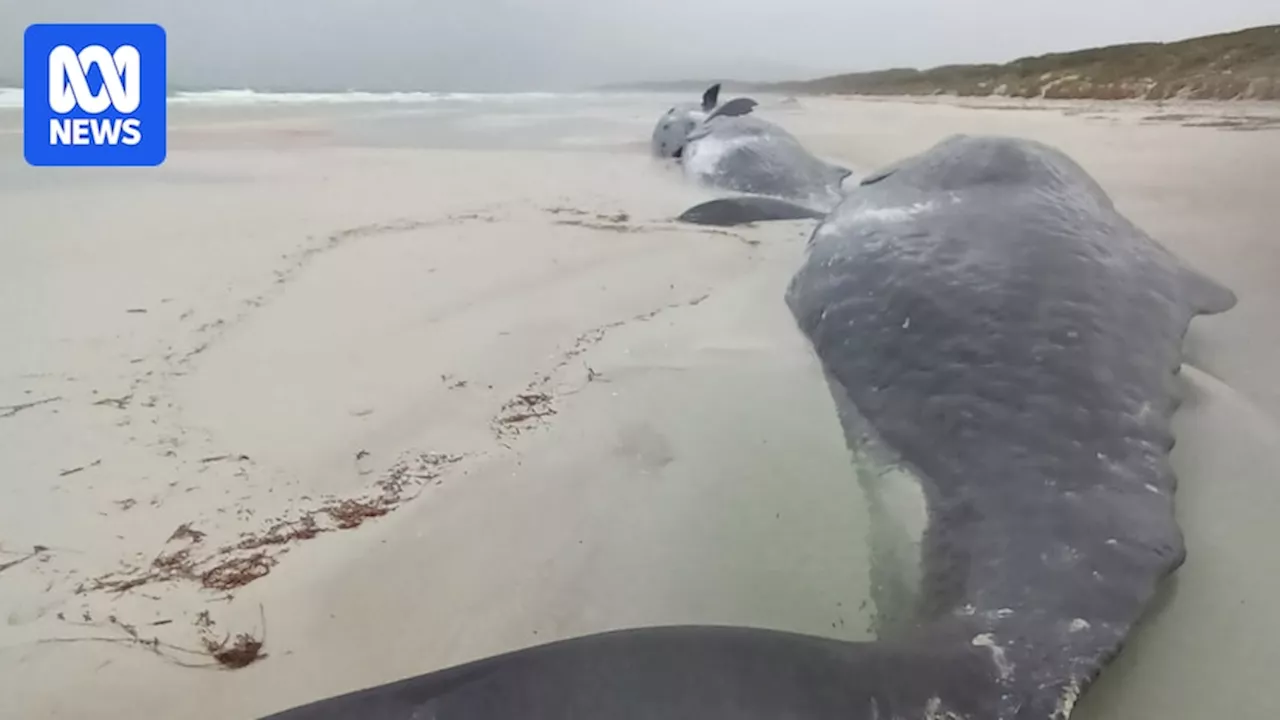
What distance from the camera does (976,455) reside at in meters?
1.16

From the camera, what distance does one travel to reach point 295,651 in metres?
1.10

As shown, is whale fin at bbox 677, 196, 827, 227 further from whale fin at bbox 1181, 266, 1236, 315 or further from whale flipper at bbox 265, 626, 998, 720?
whale flipper at bbox 265, 626, 998, 720

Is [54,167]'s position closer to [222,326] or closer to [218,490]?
[222,326]

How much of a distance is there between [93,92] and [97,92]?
0.02 m

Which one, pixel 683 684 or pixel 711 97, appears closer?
pixel 683 684

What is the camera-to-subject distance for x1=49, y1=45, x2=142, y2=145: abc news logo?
4223mm

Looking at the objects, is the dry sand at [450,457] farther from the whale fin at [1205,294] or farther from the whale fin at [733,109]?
the whale fin at [733,109]

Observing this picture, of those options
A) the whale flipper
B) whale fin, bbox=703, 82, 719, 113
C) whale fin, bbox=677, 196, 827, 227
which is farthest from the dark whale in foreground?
whale fin, bbox=703, 82, 719, 113

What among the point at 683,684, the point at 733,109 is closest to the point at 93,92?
the point at 733,109

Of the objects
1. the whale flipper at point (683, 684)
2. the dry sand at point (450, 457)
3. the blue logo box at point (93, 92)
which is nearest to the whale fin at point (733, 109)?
the dry sand at point (450, 457)

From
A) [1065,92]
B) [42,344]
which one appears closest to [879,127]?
[1065,92]

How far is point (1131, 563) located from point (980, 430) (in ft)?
0.93

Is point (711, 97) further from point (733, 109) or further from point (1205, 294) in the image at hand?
point (1205, 294)

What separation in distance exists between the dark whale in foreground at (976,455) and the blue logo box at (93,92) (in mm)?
3942
